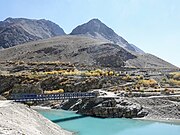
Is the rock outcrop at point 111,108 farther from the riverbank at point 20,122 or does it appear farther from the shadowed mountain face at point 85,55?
the shadowed mountain face at point 85,55

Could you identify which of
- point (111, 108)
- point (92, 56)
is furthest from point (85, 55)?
point (111, 108)

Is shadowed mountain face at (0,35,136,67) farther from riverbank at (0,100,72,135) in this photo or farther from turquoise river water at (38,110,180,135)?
riverbank at (0,100,72,135)

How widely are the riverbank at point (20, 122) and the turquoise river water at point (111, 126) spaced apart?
23.2 feet

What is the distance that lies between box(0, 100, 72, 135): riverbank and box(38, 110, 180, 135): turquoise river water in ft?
23.2

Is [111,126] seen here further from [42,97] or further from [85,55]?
[85,55]

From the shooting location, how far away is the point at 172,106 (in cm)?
6328

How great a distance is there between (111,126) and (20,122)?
23262mm

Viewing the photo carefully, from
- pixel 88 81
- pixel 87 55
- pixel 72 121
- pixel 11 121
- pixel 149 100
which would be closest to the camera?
pixel 11 121

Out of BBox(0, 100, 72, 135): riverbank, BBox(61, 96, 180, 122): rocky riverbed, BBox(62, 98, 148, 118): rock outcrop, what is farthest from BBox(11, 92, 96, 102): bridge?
BBox(0, 100, 72, 135): riverbank

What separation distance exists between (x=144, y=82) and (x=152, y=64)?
91.3 meters

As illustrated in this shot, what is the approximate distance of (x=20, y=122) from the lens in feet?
114

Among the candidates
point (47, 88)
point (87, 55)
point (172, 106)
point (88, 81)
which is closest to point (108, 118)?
point (172, 106)

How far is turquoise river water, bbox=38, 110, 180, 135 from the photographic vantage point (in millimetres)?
50094

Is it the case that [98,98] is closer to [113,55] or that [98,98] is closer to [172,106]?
[172,106]
